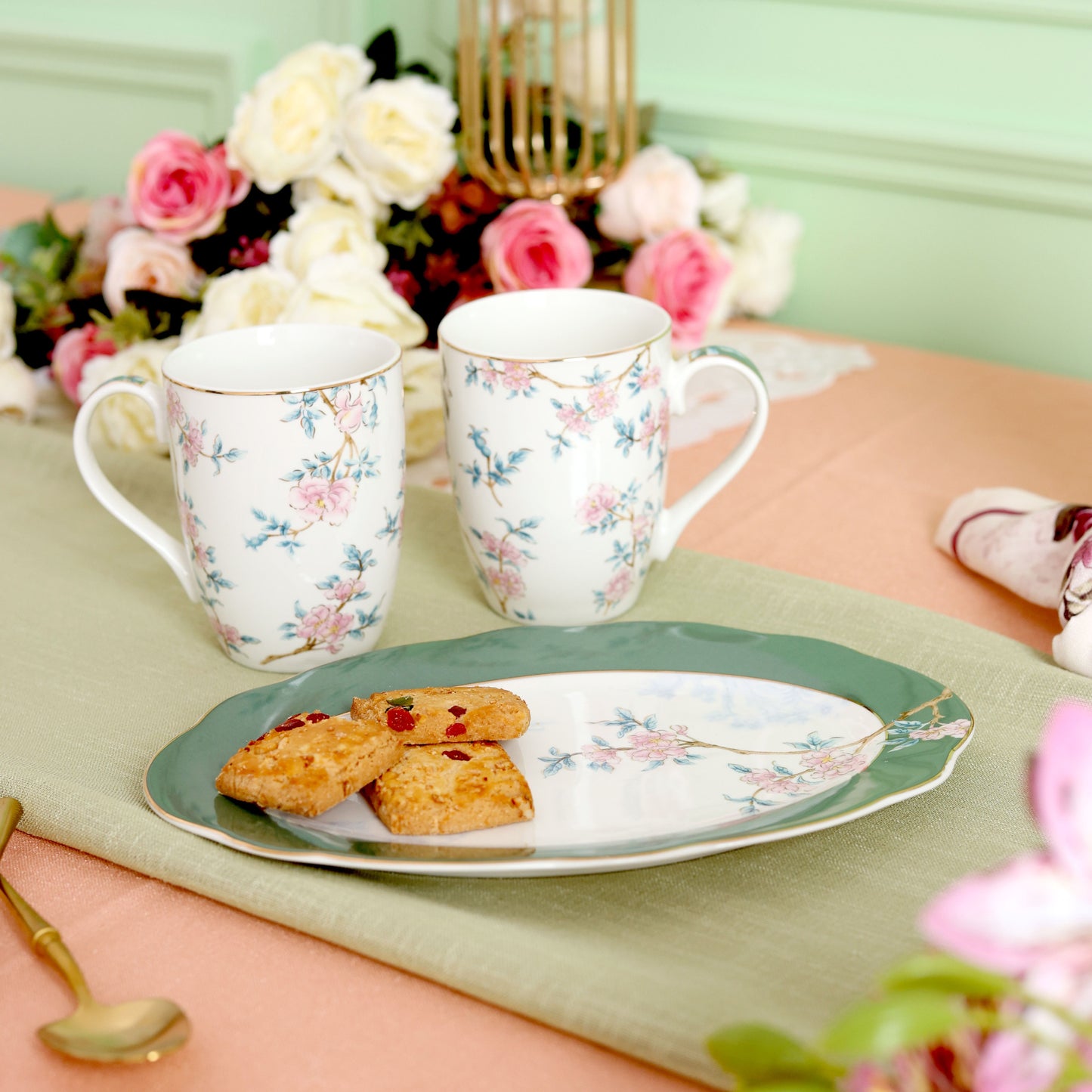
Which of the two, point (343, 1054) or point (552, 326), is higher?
point (552, 326)

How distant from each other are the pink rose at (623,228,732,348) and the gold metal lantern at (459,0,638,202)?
11 centimetres

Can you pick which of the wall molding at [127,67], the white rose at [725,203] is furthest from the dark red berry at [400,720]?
the wall molding at [127,67]

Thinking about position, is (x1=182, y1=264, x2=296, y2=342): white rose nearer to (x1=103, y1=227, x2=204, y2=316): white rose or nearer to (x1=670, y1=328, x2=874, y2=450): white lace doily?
(x1=103, y1=227, x2=204, y2=316): white rose

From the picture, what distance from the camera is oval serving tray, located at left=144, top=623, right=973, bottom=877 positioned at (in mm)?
469

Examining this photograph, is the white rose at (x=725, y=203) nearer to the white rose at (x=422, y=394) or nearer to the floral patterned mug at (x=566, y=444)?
the white rose at (x=422, y=394)

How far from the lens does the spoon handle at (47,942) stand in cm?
42

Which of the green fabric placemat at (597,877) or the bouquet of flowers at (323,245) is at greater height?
the bouquet of flowers at (323,245)

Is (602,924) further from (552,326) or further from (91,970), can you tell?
(552,326)

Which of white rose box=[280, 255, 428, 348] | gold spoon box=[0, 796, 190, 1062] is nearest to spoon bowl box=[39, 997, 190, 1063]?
gold spoon box=[0, 796, 190, 1062]

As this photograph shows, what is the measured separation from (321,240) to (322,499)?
14.8 inches

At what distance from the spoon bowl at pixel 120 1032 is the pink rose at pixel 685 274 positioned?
0.79 m

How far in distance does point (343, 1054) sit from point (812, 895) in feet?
0.60

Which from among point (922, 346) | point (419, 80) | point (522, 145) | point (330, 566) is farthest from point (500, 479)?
point (922, 346)

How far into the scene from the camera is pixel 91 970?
44cm
